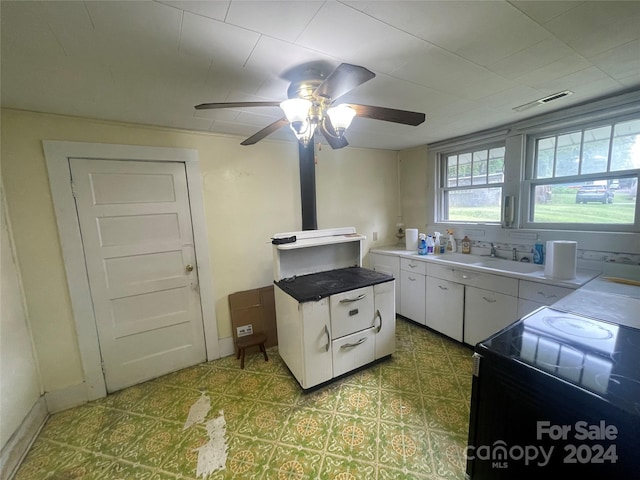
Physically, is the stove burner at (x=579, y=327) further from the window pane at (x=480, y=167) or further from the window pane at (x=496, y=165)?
the window pane at (x=480, y=167)

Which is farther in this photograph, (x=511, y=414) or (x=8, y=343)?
(x=8, y=343)

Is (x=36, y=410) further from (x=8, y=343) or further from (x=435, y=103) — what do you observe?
(x=435, y=103)

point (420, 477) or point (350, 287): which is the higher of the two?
point (350, 287)

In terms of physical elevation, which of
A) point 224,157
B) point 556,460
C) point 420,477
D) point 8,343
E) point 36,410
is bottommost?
point 420,477

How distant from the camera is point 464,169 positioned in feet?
10.0

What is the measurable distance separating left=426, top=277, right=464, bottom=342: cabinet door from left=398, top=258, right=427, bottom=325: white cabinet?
0.08 meters

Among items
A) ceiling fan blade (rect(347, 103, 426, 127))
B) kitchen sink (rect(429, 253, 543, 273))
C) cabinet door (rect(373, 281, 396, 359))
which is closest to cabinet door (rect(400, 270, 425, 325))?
kitchen sink (rect(429, 253, 543, 273))

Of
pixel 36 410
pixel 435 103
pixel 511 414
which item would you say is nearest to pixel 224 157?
pixel 435 103

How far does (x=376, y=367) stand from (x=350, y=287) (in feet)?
2.78

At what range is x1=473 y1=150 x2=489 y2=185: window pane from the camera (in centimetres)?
285

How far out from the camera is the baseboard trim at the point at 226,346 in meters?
2.54

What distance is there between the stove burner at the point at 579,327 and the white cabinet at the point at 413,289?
Answer: 1.53 m

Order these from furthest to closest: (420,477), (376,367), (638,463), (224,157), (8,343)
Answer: (224,157)
(376,367)
(8,343)
(420,477)
(638,463)

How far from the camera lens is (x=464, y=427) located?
162 centimetres
